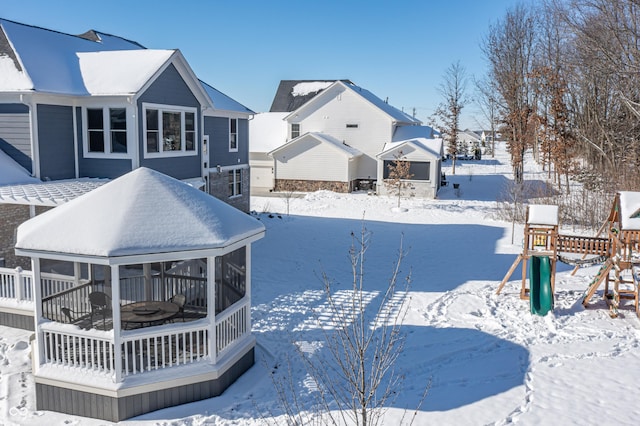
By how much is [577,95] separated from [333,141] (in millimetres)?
19796

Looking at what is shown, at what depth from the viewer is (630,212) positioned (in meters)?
12.9

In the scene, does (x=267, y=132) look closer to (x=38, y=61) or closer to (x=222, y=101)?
(x=222, y=101)

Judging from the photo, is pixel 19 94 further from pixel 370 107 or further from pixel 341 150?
pixel 370 107

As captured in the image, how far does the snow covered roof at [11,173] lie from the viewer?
43.3ft

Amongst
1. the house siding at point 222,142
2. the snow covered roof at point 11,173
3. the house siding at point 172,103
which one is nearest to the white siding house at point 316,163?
the house siding at point 222,142

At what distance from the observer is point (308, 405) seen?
848 centimetres

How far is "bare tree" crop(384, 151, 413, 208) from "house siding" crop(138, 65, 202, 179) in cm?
1791

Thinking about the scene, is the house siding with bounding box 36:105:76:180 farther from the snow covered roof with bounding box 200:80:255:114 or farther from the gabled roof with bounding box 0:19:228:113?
the snow covered roof with bounding box 200:80:255:114

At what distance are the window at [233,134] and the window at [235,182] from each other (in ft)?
3.46

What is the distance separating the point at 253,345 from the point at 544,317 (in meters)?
7.02

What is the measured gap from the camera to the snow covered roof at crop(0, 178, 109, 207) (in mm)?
11648

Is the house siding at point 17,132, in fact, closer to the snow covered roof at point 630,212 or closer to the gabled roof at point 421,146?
the snow covered roof at point 630,212

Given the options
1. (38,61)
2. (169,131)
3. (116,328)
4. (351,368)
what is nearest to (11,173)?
(38,61)

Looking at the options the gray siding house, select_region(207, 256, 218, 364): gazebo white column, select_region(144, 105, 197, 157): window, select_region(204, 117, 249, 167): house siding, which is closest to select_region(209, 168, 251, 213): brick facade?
the gray siding house
